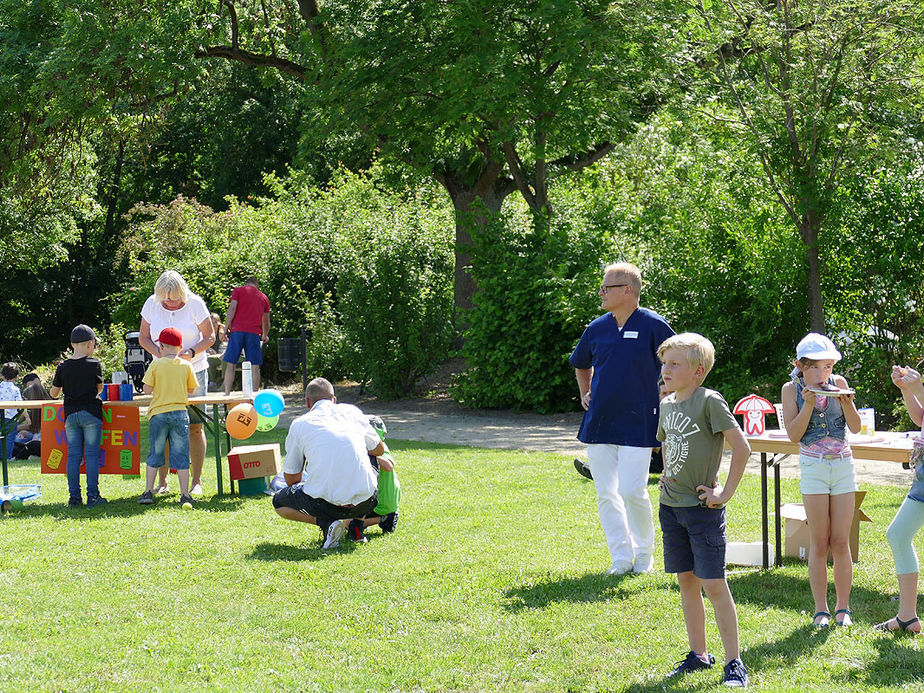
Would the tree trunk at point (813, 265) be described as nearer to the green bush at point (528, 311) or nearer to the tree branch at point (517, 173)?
the green bush at point (528, 311)

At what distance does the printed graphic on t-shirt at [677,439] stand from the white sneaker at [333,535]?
3.31 meters

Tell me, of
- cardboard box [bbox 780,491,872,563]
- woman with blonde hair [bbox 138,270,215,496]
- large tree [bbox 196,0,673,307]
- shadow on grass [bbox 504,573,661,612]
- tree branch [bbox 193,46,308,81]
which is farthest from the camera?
tree branch [bbox 193,46,308,81]

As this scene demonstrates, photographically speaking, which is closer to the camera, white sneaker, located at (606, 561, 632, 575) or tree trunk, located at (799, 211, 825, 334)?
white sneaker, located at (606, 561, 632, 575)

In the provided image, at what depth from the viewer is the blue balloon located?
10055 millimetres

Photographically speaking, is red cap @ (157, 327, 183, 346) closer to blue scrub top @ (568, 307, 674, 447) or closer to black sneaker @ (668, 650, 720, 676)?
blue scrub top @ (568, 307, 674, 447)

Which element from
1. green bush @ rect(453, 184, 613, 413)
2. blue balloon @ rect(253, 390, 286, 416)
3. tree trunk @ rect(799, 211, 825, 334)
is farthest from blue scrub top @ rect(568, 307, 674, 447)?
green bush @ rect(453, 184, 613, 413)

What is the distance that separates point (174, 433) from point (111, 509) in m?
0.86

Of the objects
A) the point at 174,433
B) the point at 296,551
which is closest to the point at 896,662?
the point at 296,551

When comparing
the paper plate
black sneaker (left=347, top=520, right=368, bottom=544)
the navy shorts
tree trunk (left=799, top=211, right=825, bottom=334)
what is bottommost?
black sneaker (left=347, top=520, right=368, bottom=544)

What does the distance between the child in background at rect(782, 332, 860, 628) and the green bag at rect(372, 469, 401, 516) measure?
335cm

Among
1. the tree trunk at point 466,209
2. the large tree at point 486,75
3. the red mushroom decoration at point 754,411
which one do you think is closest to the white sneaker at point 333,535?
the red mushroom decoration at point 754,411

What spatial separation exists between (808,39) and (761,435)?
798cm

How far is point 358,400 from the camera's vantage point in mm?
18781

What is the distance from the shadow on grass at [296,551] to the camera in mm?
7305
